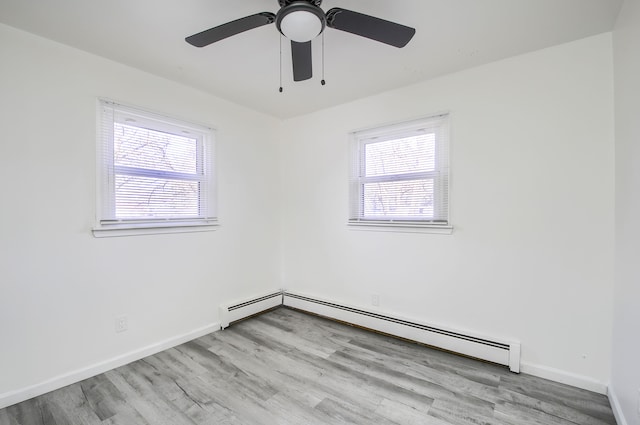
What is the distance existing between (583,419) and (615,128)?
1.84 meters

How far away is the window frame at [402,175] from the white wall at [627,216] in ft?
3.45

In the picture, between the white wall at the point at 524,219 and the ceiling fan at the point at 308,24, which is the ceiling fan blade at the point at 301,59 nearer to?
the ceiling fan at the point at 308,24

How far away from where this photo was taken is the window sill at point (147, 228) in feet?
7.28

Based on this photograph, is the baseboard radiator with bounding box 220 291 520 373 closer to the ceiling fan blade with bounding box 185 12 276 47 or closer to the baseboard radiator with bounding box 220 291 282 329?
the baseboard radiator with bounding box 220 291 282 329

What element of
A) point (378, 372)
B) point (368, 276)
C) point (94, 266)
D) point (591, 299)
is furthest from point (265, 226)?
point (591, 299)

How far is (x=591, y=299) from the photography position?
6.44 ft

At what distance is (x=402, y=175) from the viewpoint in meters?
2.80

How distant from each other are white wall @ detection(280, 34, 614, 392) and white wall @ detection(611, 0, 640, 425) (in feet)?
0.41

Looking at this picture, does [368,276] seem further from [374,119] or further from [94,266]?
[94,266]

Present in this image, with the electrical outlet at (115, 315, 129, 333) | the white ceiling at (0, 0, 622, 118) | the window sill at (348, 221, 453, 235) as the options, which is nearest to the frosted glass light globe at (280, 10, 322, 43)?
the white ceiling at (0, 0, 622, 118)

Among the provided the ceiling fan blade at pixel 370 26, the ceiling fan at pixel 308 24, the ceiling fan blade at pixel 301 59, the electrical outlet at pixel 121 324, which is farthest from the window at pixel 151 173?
the ceiling fan blade at pixel 370 26

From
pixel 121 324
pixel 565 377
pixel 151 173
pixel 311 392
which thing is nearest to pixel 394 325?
pixel 311 392

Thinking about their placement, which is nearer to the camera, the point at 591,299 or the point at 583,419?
the point at 583,419

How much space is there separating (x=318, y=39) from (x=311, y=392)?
2500 millimetres
